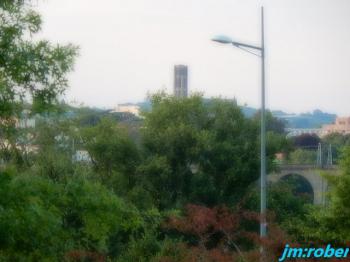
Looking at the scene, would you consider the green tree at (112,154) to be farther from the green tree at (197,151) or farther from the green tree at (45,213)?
the green tree at (45,213)

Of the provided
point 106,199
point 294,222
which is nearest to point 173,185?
point 294,222

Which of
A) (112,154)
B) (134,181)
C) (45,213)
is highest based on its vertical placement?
(45,213)

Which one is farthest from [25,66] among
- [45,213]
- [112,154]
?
[112,154]

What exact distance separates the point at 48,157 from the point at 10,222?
53.5 feet

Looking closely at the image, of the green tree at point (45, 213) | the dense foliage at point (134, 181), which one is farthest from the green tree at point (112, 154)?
the green tree at point (45, 213)

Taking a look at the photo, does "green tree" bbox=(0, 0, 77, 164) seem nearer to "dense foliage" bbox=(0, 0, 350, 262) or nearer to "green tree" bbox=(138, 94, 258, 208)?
"dense foliage" bbox=(0, 0, 350, 262)

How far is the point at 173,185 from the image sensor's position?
3102cm

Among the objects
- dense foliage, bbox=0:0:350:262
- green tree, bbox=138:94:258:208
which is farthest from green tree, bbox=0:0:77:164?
green tree, bbox=138:94:258:208

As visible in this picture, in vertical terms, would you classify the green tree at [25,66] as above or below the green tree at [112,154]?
above

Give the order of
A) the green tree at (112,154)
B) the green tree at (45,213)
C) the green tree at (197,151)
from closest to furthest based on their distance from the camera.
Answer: the green tree at (45,213)
the green tree at (197,151)
the green tree at (112,154)

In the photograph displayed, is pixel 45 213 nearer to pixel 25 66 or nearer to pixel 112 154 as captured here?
pixel 25 66

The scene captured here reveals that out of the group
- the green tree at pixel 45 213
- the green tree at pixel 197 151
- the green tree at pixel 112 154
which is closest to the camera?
the green tree at pixel 45 213

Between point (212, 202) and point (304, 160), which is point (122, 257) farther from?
point (304, 160)

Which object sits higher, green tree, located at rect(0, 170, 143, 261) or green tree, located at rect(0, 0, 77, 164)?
green tree, located at rect(0, 0, 77, 164)
